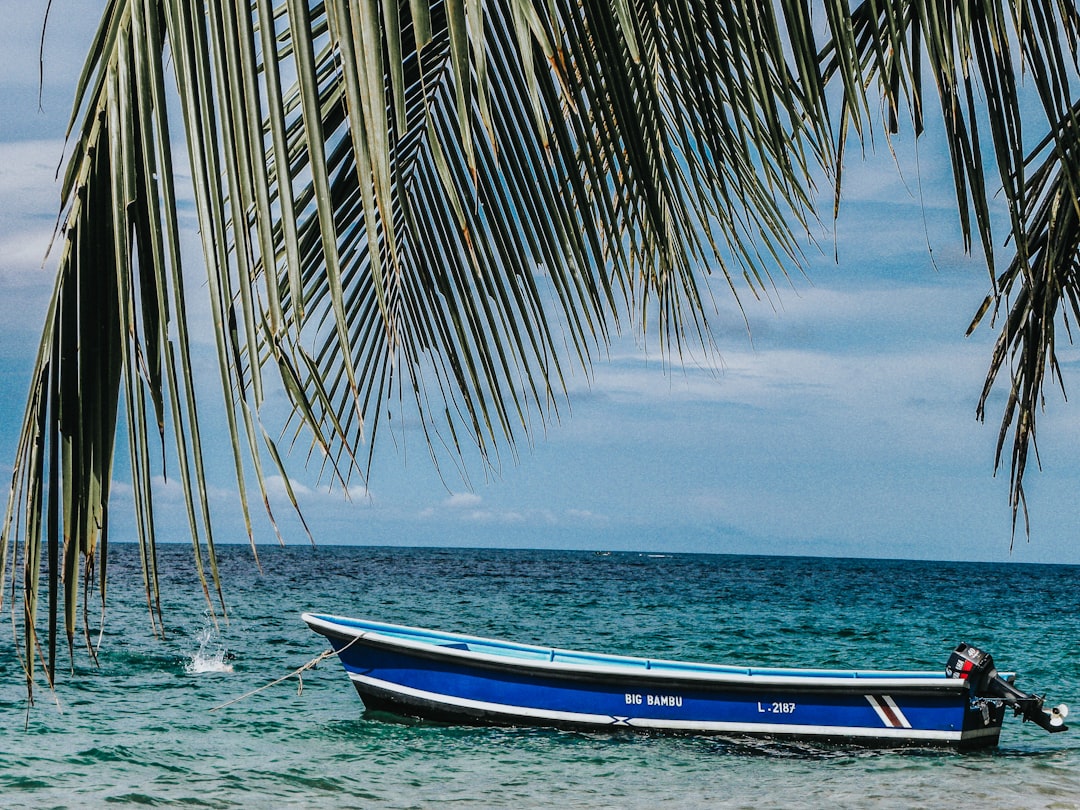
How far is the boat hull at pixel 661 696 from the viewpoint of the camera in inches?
356

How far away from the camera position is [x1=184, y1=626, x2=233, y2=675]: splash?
15.7m

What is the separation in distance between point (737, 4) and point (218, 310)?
27.3 inches

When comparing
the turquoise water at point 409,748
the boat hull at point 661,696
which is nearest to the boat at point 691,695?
the boat hull at point 661,696

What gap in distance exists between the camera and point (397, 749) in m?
9.91

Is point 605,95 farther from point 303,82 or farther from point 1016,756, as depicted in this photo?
point 1016,756

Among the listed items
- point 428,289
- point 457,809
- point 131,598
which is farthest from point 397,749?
point 131,598

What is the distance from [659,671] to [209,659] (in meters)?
9.79

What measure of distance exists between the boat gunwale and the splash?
5.79 metres

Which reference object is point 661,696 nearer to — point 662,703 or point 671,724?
point 662,703

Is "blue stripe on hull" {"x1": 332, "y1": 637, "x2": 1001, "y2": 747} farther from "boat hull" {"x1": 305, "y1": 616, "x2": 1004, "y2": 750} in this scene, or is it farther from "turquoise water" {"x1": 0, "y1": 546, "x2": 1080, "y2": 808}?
"turquoise water" {"x1": 0, "y1": 546, "x2": 1080, "y2": 808}

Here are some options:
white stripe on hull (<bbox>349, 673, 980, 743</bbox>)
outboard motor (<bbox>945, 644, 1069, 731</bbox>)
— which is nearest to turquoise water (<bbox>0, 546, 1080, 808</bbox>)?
white stripe on hull (<bbox>349, 673, 980, 743</bbox>)

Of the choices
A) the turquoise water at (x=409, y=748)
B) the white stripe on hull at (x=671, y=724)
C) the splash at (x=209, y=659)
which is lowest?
the splash at (x=209, y=659)

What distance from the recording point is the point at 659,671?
9.41 meters

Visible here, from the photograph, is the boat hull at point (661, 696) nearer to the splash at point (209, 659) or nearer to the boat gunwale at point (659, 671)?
the boat gunwale at point (659, 671)
